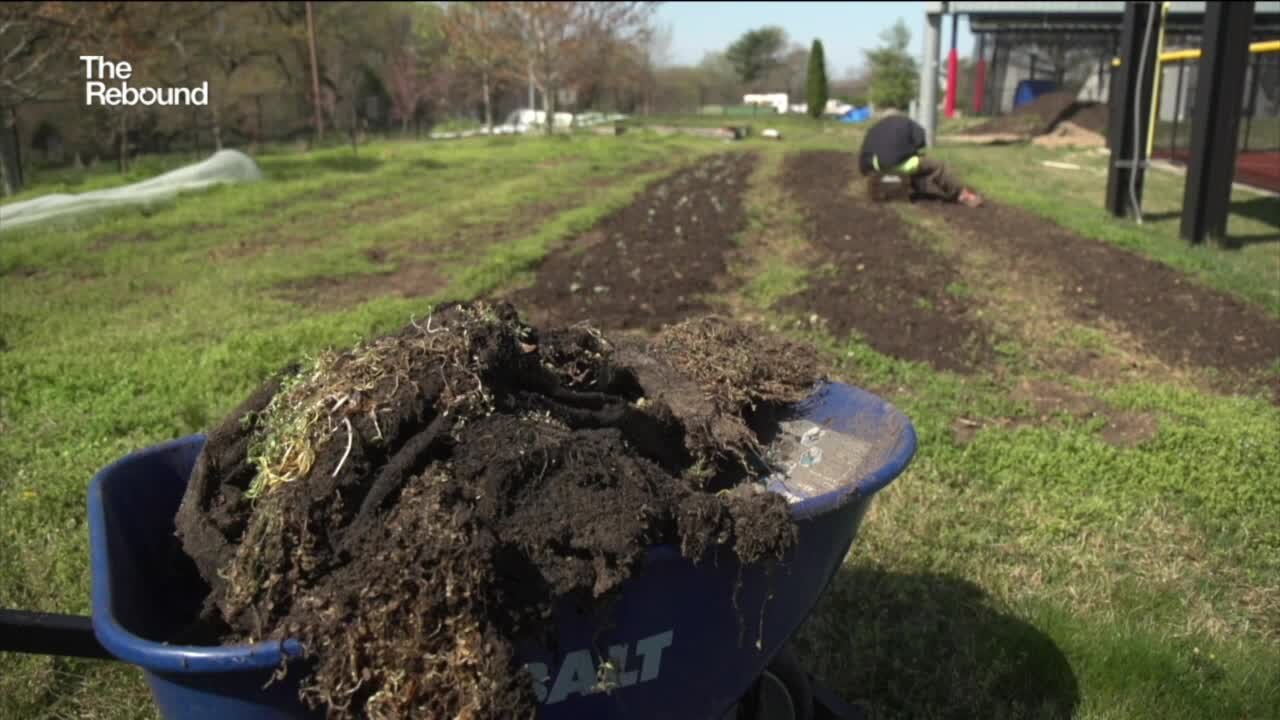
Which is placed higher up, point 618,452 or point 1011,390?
point 618,452

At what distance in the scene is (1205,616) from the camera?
10.4 feet

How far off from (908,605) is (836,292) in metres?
4.44

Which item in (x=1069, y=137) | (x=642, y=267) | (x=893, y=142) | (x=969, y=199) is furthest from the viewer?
(x=1069, y=137)

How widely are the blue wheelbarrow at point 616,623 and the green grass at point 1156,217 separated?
606 cm

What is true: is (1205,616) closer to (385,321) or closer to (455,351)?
(455,351)

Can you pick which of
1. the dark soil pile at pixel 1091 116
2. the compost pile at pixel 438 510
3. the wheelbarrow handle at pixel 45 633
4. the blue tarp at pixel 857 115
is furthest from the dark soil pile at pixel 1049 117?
the wheelbarrow handle at pixel 45 633

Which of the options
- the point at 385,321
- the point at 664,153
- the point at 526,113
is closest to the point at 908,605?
the point at 385,321

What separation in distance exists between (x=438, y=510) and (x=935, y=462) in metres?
3.23

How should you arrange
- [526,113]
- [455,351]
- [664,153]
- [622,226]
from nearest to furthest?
[455,351] → [622,226] → [664,153] → [526,113]

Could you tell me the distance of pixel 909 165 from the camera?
13156 mm

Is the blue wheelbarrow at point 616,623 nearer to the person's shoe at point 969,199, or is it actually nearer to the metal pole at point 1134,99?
the metal pole at point 1134,99

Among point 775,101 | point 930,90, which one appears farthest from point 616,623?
point 775,101

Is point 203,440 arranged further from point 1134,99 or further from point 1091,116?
point 1091,116

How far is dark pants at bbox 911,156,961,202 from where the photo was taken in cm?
1316
